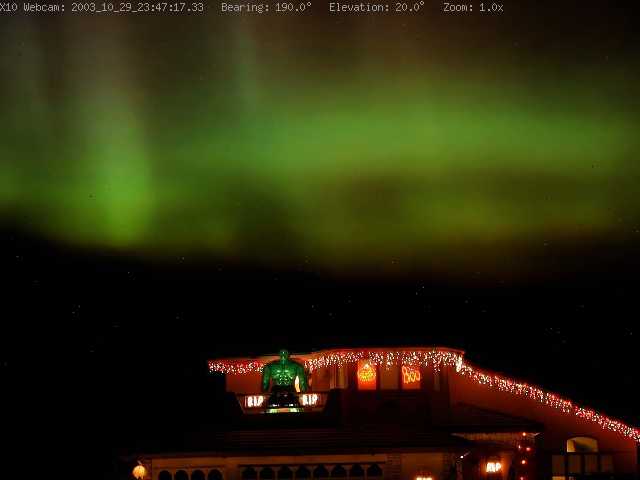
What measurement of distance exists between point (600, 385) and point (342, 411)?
14122mm

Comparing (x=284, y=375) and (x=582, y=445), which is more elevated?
(x=284, y=375)

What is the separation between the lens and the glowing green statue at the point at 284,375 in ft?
90.6

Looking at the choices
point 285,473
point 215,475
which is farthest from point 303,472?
point 215,475

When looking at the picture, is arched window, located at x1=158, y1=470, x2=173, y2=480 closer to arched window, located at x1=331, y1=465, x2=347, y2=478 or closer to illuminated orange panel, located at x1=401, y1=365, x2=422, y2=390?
arched window, located at x1=331, y1=465, x2=347, y2=478

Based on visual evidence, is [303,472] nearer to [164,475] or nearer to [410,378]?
[164,475]

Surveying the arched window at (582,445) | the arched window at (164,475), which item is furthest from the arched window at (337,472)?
the arched window at (582,445)

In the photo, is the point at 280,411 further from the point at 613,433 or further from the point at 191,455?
the point at 613,433

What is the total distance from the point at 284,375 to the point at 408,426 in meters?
4.18

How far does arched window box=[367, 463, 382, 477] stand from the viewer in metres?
23.6

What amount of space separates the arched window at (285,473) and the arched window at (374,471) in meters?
1.91

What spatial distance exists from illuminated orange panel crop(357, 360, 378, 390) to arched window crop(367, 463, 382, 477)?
5977 millimetres

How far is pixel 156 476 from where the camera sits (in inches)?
934

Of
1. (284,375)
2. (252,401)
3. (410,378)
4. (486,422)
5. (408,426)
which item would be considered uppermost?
(410,378)

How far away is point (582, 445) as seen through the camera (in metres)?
30.6
